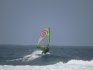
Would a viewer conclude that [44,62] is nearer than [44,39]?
Yes

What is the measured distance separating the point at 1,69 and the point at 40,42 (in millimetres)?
47094

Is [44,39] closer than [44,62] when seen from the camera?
No

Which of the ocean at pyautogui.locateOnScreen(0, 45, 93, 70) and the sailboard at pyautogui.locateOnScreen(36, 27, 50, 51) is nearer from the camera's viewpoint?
the ocean at pyautogui.locateOnScreen(0, 45, 93, 70)

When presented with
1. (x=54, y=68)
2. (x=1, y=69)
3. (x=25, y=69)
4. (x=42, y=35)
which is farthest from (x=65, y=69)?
(x=42, y=35)

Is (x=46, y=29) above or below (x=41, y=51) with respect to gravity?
above

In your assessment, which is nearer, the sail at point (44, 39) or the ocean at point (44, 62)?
the ocean at point (44, 62)

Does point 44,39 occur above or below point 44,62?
above

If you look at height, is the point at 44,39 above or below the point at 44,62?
above

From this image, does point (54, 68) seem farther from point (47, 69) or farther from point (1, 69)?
point (1, 69)

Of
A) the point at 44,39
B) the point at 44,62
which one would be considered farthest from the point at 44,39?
the point at 44,62

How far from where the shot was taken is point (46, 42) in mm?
87562

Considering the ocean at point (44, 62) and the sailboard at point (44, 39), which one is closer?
the ocean at point (44, 62)

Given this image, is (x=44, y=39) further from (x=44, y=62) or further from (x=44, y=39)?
(x=44, y=62)

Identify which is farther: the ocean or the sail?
the sail
